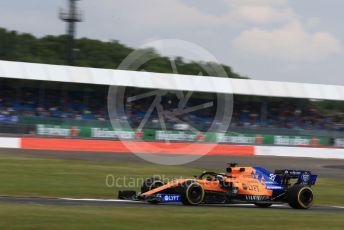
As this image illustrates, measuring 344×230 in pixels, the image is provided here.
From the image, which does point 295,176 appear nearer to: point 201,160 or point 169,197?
point 169,197

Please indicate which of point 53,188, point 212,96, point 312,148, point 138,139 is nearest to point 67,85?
point 138,139

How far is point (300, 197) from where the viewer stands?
1456 cm

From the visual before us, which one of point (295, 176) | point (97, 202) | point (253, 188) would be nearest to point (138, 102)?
point (295, 176)

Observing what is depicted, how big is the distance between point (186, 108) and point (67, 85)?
8556 mm

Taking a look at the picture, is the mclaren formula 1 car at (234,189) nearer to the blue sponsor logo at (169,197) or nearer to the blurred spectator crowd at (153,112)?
the blue sponsor logo at (169,197)

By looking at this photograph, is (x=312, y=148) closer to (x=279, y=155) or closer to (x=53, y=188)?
(x=279, y=155)

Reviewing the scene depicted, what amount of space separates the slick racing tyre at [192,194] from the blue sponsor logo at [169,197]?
11 centimetres

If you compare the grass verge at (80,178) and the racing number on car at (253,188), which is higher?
the racing number on car at (253,188)

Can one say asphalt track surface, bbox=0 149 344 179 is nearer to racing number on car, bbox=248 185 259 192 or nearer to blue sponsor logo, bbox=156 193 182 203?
racing number on car, bbox=248 185 259 192

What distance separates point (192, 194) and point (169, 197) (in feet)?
1.81

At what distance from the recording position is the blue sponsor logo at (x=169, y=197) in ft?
44.1

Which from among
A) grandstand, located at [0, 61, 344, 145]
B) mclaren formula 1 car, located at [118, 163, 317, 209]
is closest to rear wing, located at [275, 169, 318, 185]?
mclaren formula 1 car, located at [118, 163, 317, 209]

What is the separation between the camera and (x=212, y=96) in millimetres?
41125

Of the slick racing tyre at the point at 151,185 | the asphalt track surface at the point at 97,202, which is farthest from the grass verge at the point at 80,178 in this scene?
the slick racing tyre at the point at 151,185
